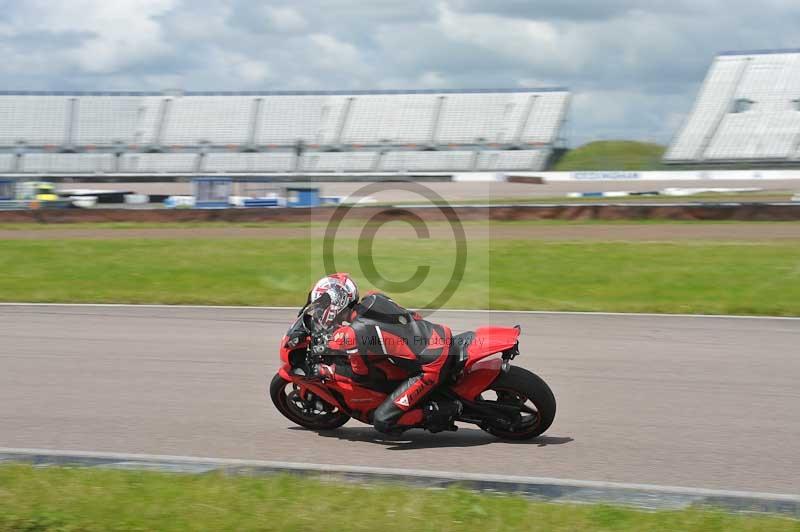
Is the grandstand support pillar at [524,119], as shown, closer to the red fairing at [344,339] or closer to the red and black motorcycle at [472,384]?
the red and black motorcycle at [472,384]

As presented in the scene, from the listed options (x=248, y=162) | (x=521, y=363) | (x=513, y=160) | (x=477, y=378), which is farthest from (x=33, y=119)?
(x=477, y=378)

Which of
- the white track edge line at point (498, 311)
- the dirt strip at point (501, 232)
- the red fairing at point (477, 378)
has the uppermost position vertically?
the dirt strip at point (501, 232)

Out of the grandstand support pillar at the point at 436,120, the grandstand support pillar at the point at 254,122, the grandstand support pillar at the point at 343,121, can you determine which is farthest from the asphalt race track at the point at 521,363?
the grandstand support pillar at the point at 254,122

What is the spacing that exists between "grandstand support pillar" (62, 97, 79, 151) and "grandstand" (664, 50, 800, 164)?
4165 centimetres

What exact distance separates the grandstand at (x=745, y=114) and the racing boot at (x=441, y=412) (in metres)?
48.5

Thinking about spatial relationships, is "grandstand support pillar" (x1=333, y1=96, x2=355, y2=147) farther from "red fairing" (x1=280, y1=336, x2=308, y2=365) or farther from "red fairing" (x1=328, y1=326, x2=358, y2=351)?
"red fairing" (x1=328, y1=326, x2=358, y2=351)

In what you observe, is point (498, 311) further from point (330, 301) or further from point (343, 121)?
point (343, 121)

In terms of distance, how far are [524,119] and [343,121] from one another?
13.5 metres

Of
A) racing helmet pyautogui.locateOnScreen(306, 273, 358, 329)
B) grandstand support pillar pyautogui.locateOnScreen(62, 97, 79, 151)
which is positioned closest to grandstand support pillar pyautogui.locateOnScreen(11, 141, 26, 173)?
grandstand support pillar pyautogui.locateOnScreen(62, 97, 79, 151)

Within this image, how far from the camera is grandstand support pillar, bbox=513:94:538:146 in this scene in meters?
61.5

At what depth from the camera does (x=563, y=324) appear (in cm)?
1248

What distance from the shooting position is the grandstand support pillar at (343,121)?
6575 cm

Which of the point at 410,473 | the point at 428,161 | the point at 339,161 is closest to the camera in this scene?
the point at 410,473

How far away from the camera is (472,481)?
5.36 metres
